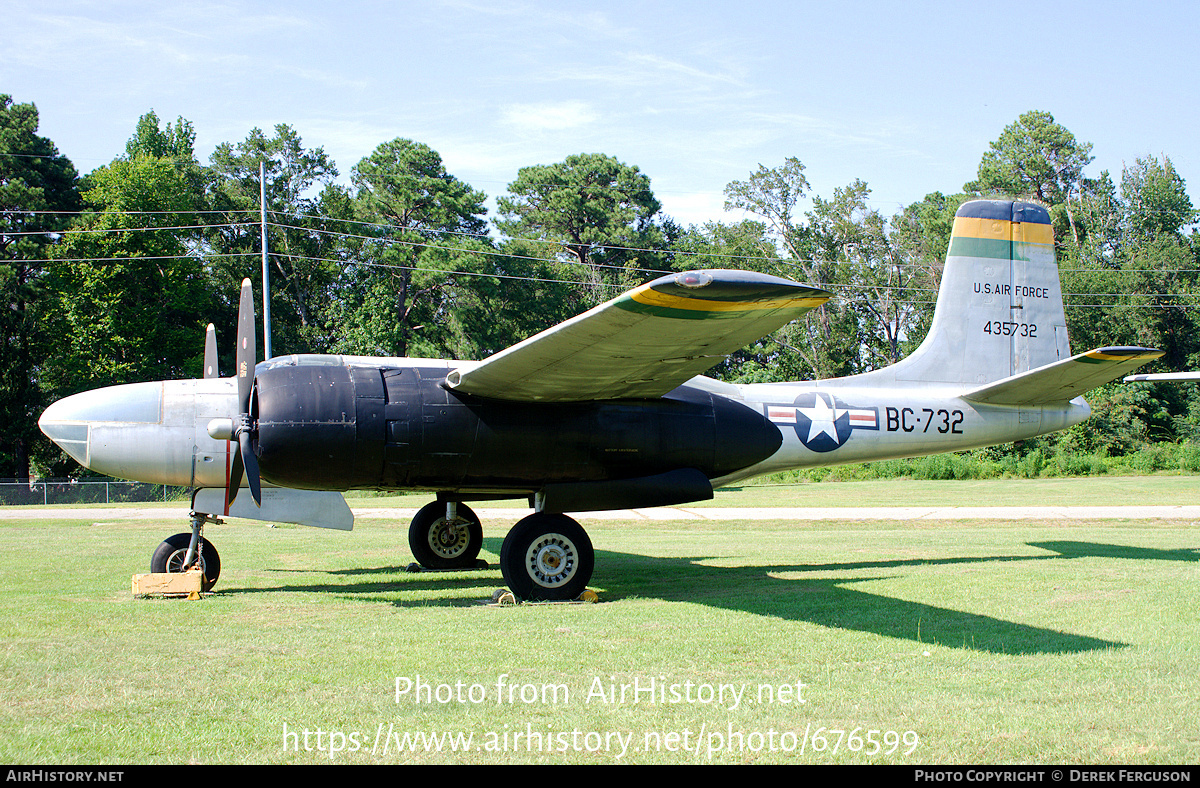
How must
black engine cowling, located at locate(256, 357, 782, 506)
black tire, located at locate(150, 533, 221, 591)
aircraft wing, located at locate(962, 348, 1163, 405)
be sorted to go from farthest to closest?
black tire, located at locate(150, 533, 221, 591), aircraft wing, located at locate(962, 348, 1163, 405), black engine cowling, located at locate(256, 357, 782, 506)

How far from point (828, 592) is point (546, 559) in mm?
3430

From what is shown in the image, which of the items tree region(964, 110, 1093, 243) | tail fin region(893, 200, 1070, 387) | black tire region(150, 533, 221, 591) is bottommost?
black tire region(150, 533, 221, 591)

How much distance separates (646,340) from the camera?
27.8 feet

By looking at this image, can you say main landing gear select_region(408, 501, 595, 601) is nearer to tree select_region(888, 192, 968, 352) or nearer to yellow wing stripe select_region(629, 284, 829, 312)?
yellow wing stripe select_region(629, 284, 829, 312)

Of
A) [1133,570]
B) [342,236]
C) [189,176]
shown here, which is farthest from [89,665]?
[189,176]

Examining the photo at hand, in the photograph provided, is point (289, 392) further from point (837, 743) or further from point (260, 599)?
point (837, 743)

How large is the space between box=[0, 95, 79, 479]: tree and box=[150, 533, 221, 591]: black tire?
4421 centimetres

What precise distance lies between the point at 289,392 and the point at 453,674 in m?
4.47

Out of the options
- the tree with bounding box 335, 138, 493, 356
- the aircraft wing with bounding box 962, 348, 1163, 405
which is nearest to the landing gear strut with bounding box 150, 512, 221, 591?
the aircraft wing with bounding box 962, 348, 1163, 405

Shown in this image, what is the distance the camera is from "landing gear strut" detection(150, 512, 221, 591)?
38.3 ft

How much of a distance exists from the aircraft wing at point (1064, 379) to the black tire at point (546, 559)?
22.7 ft

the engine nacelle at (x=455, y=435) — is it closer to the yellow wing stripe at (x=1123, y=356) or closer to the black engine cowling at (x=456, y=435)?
the black engine cowling at (x=456, y=435)

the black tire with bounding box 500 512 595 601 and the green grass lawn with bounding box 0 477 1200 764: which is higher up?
the black tire with bounding box 500 512 595 601

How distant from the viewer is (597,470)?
443 inches
